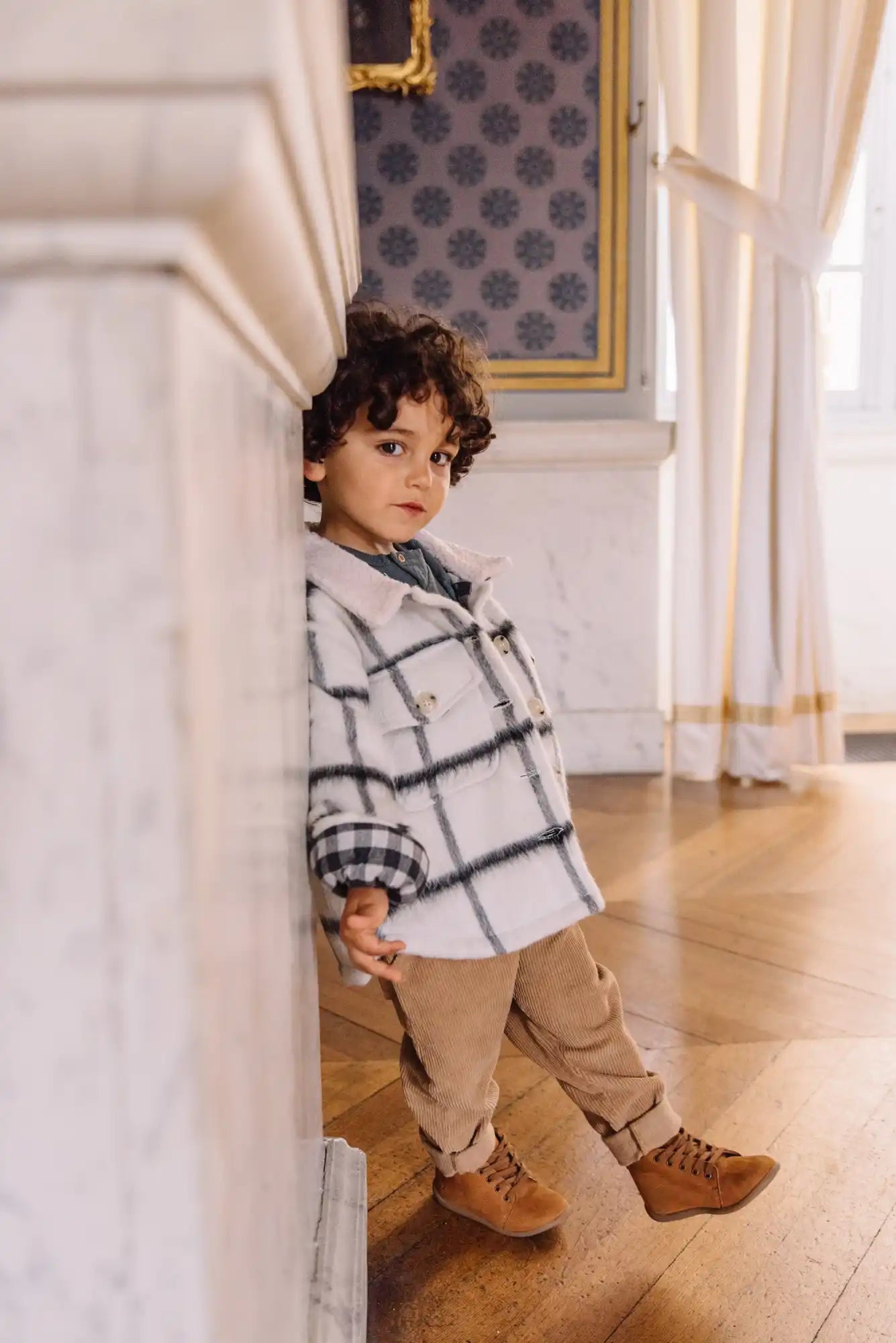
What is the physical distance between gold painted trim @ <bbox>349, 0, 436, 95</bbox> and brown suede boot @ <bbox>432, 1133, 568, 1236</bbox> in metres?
2.25

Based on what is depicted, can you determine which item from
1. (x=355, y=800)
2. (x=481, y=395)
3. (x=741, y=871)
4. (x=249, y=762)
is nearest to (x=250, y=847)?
(x=249, y=762)

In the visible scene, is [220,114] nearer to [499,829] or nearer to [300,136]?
[300,136]

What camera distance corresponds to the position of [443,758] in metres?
0.96

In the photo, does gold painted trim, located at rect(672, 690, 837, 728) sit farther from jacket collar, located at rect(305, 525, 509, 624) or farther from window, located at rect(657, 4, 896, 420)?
jacket collar, located at rect(305, 525, 509, 624)

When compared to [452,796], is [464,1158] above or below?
below

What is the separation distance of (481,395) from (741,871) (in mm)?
1192

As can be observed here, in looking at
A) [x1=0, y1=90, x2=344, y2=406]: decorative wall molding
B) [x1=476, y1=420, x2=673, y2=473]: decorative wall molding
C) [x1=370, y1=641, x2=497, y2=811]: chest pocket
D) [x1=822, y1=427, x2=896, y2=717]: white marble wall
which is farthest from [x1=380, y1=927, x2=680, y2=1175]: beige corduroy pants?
[x1=822, y1=427, x2=896, y2=717]: white marble wall

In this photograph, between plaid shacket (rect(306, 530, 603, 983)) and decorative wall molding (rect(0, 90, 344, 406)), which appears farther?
plaid shacket (rect(306, 530, 603, 983))

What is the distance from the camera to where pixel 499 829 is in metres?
0.98

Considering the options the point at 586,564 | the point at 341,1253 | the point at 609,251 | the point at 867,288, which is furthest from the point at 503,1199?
the point at 867,288

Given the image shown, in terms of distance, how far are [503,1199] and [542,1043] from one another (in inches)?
5.7

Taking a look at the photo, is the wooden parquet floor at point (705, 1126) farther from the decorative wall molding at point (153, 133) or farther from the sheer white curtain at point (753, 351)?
the decorative wall molding at point (153, 133)

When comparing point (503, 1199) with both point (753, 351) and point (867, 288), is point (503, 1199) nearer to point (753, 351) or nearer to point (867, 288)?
point (753, 351)

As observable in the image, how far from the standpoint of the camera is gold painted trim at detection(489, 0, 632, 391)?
2.48 meters
